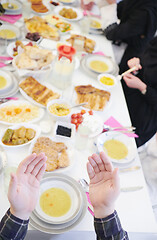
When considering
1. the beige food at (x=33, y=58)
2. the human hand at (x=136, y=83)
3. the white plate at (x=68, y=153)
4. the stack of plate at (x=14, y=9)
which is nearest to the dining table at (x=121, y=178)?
the white plate at (x=68, y=153)

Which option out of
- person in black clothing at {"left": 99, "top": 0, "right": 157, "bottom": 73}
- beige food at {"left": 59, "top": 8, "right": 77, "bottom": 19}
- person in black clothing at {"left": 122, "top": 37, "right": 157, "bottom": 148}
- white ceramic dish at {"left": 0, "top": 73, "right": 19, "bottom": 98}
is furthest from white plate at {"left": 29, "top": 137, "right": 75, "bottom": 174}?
beige food at {"left": 59, "top": 8, "right": 77, "bottom": 19}

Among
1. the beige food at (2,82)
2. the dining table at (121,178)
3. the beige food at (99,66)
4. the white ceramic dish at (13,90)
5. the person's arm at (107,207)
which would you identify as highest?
the person's arm at (107,207)

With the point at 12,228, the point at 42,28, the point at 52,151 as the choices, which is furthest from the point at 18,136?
the point at 42,28

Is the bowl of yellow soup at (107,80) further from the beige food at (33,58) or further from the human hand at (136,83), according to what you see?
the beige food at (33,58)

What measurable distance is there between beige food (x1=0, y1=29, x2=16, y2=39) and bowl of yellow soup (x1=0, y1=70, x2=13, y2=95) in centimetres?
52

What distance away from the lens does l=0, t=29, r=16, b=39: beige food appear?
207 cm

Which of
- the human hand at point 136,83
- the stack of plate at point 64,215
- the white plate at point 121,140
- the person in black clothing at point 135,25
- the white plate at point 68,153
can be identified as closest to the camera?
the stack of plate at point 64,215

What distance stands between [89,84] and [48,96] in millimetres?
452

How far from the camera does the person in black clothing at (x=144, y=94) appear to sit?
80.7 inches

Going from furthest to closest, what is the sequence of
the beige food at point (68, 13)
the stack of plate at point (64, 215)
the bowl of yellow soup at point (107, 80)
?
the beige food at point (68, 13) → the bowl of yellow soup at point (107, 80) → the stack of plate at point (64, 215)

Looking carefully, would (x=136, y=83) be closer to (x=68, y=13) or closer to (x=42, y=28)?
(x=42, y=28)

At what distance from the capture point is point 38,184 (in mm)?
1018

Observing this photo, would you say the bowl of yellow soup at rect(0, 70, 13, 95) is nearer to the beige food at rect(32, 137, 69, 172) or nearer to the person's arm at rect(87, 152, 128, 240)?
the beige food at rect(32, 137, 69, 172)

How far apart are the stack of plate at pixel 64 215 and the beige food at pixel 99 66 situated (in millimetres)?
1227
